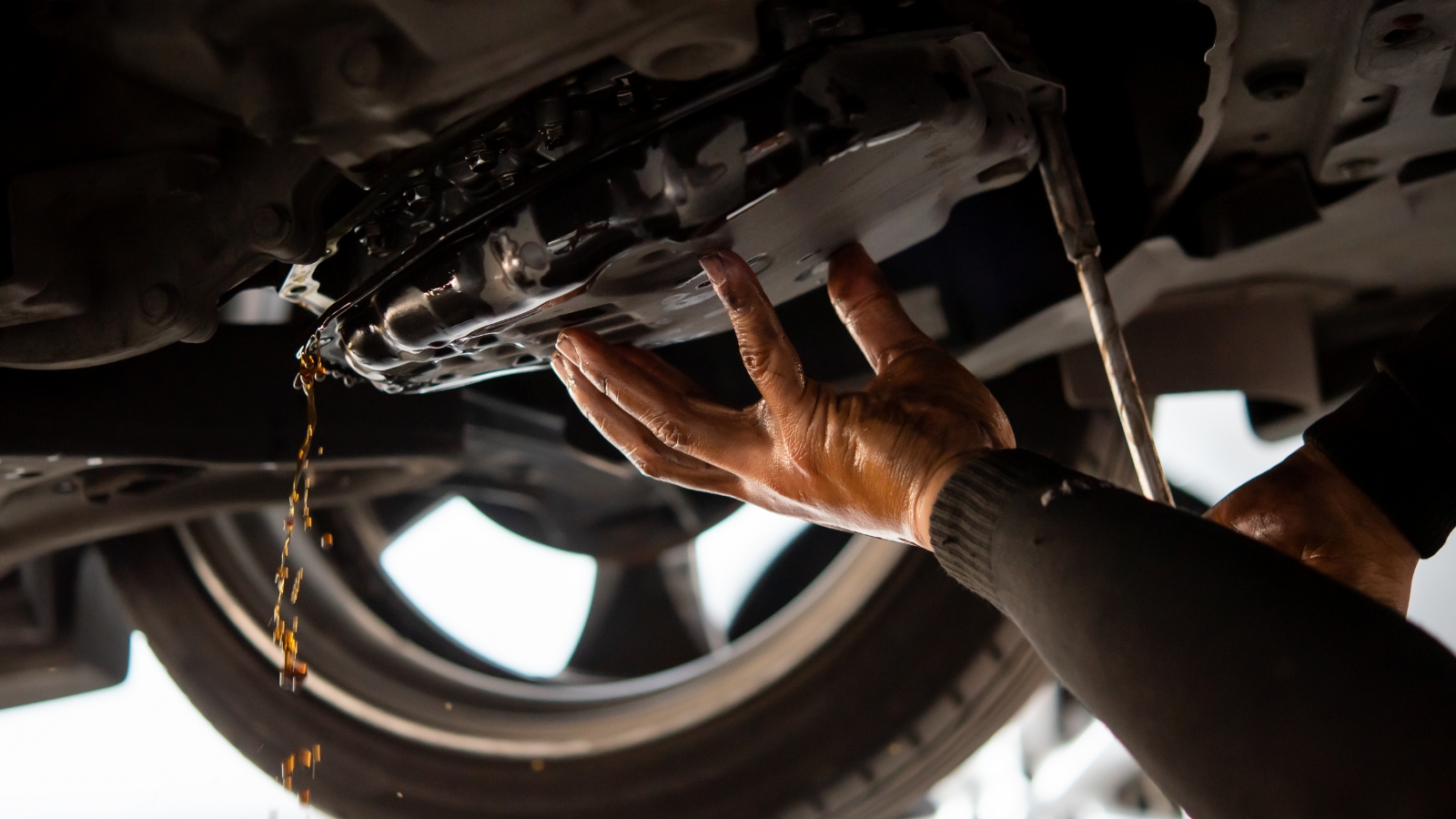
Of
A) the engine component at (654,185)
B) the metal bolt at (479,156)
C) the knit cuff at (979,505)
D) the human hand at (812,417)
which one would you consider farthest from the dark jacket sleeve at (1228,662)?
the metal bolt at (479,156)

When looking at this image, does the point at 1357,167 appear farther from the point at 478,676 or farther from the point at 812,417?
the point at 478,676

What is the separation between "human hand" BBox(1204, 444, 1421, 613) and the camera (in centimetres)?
81

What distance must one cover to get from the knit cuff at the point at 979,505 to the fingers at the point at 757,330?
0.49 feet

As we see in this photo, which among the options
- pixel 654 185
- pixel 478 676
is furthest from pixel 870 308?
pixel 478 676

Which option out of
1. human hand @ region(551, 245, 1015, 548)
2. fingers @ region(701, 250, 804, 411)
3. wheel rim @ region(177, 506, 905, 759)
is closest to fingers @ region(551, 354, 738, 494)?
human hand @ region(551, 245, 1015, 548)

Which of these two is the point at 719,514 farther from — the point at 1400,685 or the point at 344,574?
the point at 1400,685

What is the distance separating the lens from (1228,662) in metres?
0.49

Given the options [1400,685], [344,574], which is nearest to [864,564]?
[344,574]

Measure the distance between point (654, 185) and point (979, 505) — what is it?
268 mm

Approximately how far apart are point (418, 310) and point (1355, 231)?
79 centimetres

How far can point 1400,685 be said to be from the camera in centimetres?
46

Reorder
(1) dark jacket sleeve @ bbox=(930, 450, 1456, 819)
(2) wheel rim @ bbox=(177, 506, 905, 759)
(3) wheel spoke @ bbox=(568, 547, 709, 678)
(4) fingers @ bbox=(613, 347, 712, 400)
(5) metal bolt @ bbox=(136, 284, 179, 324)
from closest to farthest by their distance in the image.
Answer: (1) dark jacket sleeve @ bbox=(930, 450, 1456, 819)
(5) metal bolt @ bbox=(136, 284, 179, 324)
(4) fingers @ bbox=(613, 347, 712, 400)
(2) wheel rim @ bbox=(177, 506, 905, 759)
(3) wheel spoke @ bbox=(568, 547, 709, 678)

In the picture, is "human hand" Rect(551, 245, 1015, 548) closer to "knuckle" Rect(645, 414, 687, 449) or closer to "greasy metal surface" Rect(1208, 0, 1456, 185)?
"knuckle" Rect(645, 414, 687, 449)

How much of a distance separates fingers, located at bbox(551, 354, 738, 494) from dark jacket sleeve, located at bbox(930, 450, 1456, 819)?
13.0 inches
